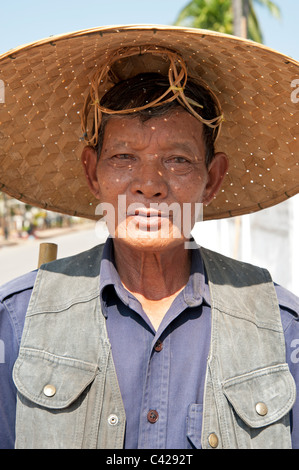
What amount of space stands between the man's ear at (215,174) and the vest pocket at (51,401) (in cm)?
65

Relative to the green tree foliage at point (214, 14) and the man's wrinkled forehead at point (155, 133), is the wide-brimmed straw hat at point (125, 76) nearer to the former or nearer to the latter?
the man's wrinkled forehead at point (155, 133)

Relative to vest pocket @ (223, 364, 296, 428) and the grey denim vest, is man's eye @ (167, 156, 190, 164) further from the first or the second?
vest pocket @ (223, 364, 296, 428)

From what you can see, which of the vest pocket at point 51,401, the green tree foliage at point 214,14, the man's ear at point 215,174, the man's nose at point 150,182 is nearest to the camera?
the vest pocket at point 51,401

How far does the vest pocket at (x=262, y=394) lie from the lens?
1469mm

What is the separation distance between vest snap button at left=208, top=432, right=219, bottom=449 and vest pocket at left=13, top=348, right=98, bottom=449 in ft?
1.06

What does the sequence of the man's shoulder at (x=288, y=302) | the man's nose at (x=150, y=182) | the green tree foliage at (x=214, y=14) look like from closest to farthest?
1. the man's nose at (x=150, y=182)
2. the man's shoulder at (x=288, y=302)
3. the green tree foliage at (x=214, y=14)

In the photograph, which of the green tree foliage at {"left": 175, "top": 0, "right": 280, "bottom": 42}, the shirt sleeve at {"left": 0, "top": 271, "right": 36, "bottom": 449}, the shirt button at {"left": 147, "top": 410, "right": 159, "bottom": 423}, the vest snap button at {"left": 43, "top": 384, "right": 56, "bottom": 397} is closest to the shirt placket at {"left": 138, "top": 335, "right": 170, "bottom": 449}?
the shirt button at {"left": 147, "top": 410, "right": 159, "bottom": 423}

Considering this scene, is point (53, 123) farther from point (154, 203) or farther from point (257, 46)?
point (257, 46)

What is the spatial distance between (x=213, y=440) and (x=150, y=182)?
0.69m

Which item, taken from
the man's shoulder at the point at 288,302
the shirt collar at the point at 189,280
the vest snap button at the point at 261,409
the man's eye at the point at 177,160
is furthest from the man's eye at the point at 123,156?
the vest snap button at the point at 261,409

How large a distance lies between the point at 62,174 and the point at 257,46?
2.92 ft

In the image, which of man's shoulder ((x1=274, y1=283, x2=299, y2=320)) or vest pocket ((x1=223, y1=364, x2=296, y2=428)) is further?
man's shoulder ((x1=274, y1=283, x2=299, y2=320))

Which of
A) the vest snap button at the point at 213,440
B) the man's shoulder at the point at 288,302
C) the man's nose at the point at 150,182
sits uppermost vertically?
the man's nose at the point at 150,182

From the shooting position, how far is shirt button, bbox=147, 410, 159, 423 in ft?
4.71
